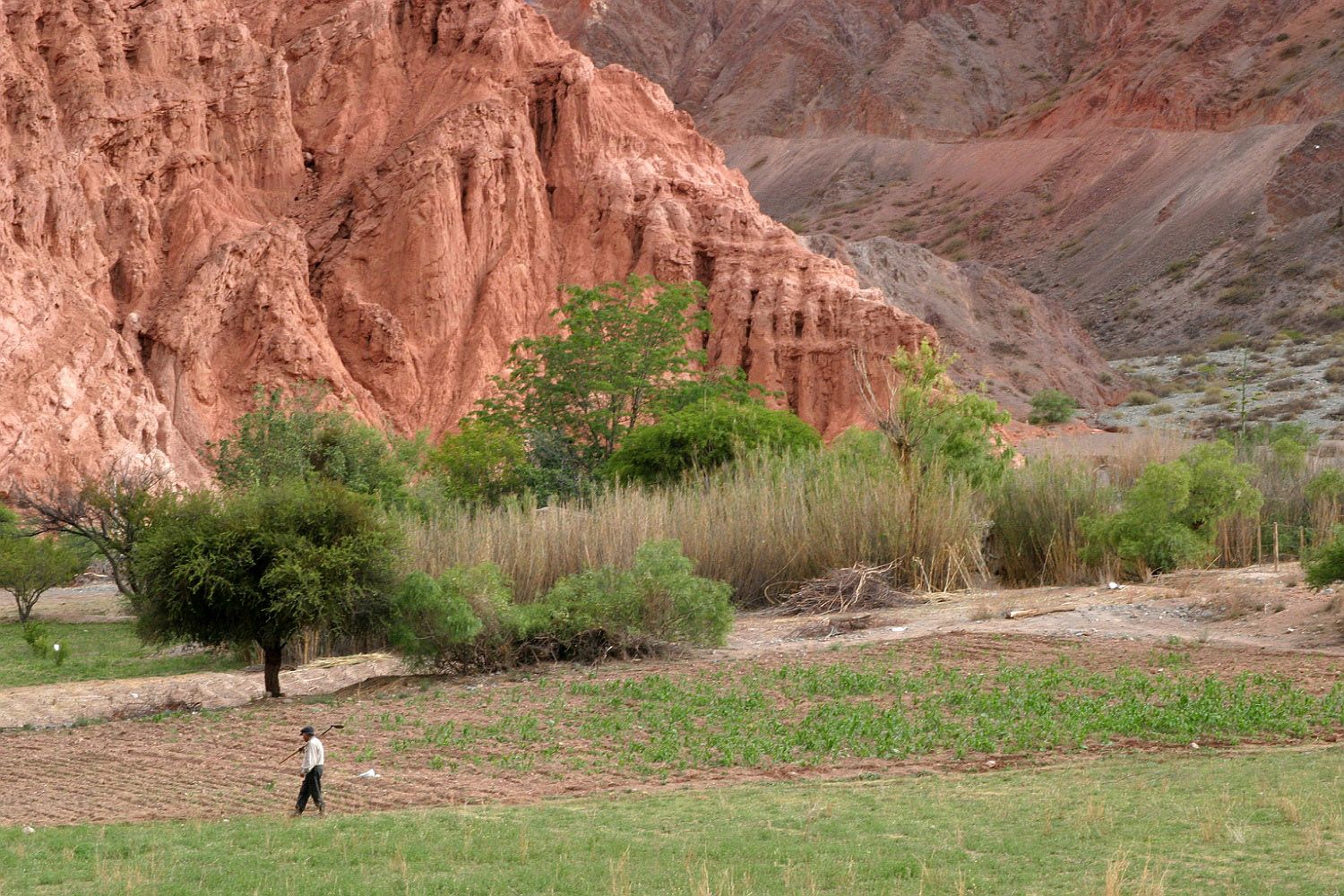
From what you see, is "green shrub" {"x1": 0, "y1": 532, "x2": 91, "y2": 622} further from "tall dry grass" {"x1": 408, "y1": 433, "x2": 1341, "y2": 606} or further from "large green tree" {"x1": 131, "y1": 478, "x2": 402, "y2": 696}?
"large green tree" {"x1": 131, "y1": 478, "x2": 402, "y2": 696}

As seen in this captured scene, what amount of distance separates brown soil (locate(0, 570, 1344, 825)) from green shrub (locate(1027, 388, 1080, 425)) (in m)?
31.8

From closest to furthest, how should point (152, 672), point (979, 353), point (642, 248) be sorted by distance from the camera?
1. point (152, 672)
2. point (642, 248)
3. point (979, 353)

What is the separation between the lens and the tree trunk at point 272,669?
1442cm

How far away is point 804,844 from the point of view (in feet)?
25.5

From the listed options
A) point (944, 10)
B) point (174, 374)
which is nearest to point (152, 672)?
point (174, 374)

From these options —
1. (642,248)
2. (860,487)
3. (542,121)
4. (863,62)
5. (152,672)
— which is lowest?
(152,672)

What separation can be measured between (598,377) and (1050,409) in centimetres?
2067

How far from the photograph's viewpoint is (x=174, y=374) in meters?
37.4

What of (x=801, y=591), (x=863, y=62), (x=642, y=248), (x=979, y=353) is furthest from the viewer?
(x=863, y=62)

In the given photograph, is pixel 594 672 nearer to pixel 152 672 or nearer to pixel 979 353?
pixel 152 672

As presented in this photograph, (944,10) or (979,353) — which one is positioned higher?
(944,10)

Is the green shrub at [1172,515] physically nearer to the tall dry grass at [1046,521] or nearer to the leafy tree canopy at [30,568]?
the tall dry grass at [1046,521]

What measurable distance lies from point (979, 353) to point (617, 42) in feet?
223

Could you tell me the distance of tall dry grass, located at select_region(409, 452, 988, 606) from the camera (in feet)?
61.7
